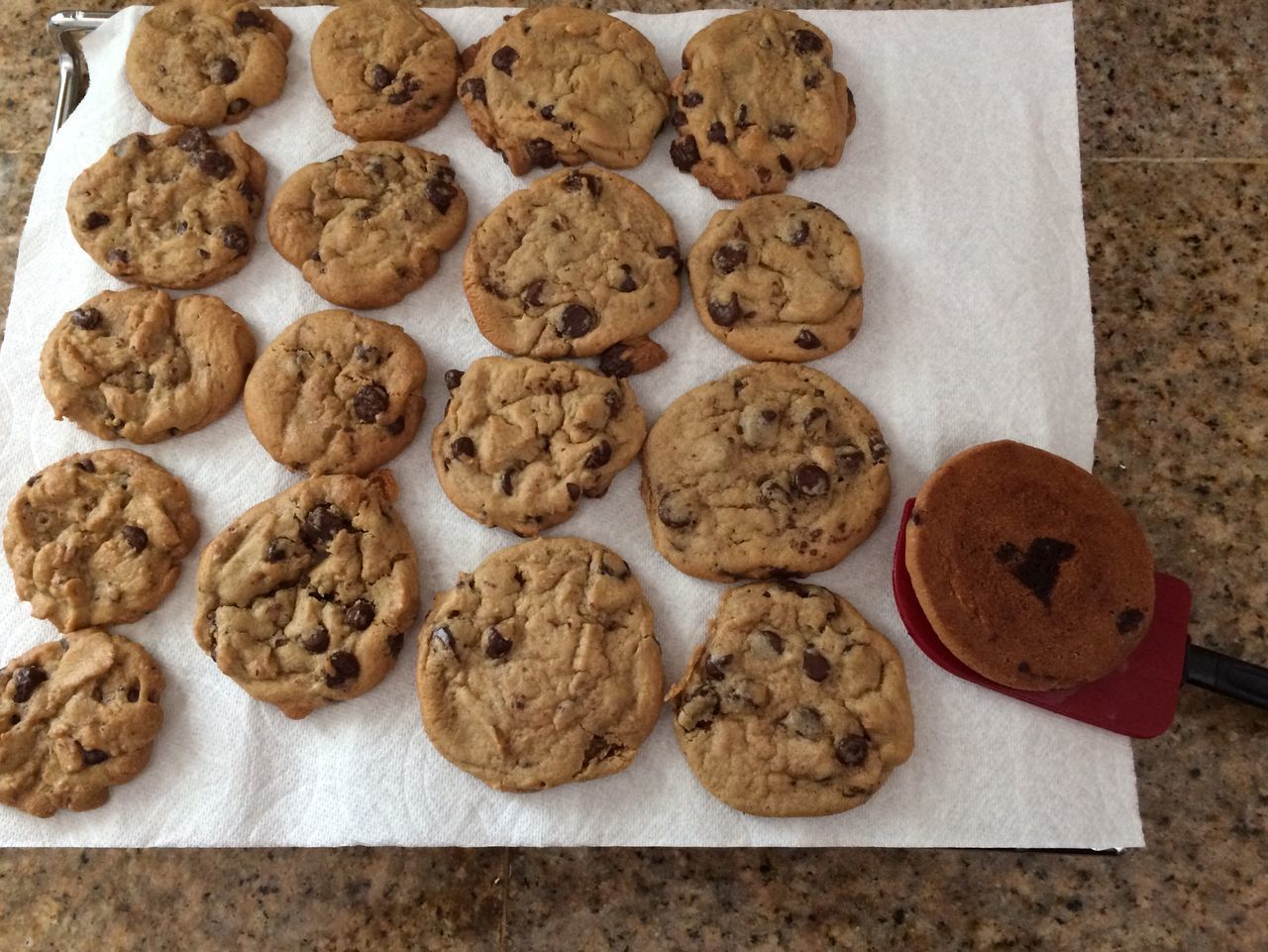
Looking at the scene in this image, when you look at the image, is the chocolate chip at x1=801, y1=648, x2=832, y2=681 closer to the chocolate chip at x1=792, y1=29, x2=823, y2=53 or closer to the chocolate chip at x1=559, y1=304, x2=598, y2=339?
the chocolate chip at x1=559, y1=304, x2=598, y2=339

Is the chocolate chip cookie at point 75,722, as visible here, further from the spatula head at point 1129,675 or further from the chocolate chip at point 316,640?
the spatula head at point 1129,675

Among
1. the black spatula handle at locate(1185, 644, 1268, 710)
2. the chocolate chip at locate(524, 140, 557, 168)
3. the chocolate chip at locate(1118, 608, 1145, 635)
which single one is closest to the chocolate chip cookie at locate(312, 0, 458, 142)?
the chocolate chip at locate(524, 140, 557, 168)

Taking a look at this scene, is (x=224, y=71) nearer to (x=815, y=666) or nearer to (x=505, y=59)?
(x=505, y=59)

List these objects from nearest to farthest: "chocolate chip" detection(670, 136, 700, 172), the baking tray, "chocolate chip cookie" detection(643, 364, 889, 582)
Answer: "chocolate chip cookie" detection(643, 364, 889, 582) < "chocolate chip" detection(670, 136, 700, 172) < the baking tray

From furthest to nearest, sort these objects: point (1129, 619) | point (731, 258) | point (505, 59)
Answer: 1. point (505, 59)
2. point (731, 258)
3. point (1129, 619)

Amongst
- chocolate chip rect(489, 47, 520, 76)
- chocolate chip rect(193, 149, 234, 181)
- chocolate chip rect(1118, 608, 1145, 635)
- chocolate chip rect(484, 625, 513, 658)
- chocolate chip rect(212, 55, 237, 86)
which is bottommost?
chocolate chip rect(1118, 608, 1145, 635)

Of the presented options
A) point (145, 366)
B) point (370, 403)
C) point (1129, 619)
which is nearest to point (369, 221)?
point (370, 403)

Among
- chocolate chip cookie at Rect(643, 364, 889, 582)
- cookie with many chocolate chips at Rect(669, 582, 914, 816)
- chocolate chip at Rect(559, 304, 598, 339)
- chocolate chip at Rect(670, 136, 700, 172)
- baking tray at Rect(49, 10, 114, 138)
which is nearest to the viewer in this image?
cookie with many chocolate chips at Rect(669, 582, 914, 816)
